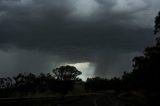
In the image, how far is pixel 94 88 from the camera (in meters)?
194

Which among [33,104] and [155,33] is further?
[155,33]

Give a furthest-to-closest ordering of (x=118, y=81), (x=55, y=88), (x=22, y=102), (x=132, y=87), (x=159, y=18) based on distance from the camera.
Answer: (x=118, y=81) < (x=132, y=87) < (x=55, y=88) < (x=159, y=18) < (x=22, y=102)

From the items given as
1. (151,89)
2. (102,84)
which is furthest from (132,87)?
(102,84)

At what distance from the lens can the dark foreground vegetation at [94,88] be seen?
42569mm

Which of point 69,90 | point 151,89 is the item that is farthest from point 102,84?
point 151,89

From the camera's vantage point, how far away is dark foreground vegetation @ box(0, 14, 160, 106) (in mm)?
42569

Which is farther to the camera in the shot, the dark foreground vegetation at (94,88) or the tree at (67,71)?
the tree at (67,71)

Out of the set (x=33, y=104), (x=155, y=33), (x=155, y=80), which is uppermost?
(x=155, y=33)

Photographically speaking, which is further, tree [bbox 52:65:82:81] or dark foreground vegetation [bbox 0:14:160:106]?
tree [bbox 52:65:82:81]

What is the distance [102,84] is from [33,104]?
160 meters

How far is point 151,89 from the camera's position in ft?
220

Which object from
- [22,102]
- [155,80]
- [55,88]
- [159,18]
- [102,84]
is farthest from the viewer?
[102,84]

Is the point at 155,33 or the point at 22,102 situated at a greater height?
the point at 155,33

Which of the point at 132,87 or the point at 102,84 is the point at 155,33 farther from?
the point at 102,84
